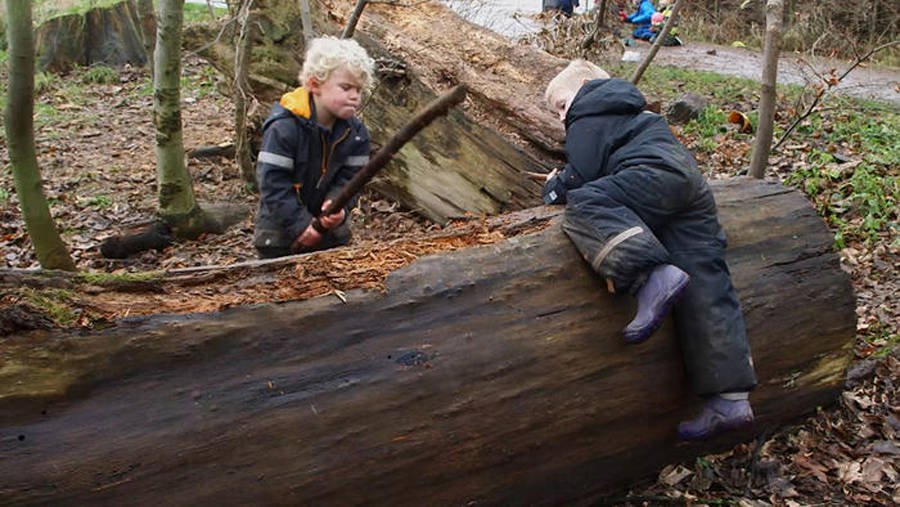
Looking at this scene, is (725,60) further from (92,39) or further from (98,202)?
(98,202)

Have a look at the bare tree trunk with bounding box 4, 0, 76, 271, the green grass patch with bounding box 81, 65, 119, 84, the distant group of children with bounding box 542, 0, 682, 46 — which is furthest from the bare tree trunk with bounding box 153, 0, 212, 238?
the distant group of children with bounding box 542, 0, 682, 46

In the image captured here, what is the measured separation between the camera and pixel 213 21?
759 cm

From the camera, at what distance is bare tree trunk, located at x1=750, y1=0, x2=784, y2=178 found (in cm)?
562

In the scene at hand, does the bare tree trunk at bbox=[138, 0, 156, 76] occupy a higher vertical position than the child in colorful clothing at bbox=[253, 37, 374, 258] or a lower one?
higher

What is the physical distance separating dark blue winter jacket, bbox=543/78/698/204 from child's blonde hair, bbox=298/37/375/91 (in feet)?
3.68

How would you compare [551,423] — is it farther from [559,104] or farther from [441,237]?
[559,104]

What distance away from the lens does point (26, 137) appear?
4883 mm

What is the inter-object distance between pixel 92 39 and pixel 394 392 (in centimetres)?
1177

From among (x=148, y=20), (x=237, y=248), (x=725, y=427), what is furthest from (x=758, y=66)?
(x=725, y=427)

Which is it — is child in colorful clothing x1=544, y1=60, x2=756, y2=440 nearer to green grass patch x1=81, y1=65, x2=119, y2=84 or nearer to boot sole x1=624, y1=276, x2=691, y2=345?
boot sole x1=624, y1=276, x2=691, y2=345

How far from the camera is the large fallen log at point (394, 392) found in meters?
2.69

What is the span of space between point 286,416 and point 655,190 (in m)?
1.78

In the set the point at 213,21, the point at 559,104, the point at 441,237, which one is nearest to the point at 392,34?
the point at 213,21

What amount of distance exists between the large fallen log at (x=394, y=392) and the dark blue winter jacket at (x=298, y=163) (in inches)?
48.0
